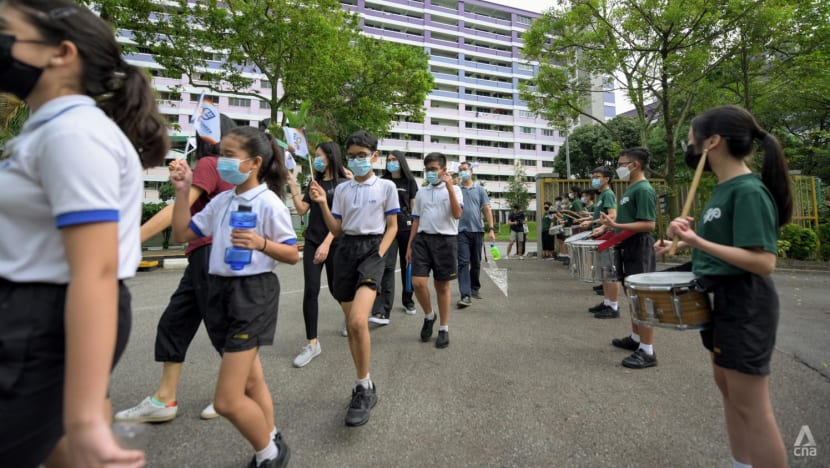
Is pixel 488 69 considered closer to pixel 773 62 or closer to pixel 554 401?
pixel 773 62

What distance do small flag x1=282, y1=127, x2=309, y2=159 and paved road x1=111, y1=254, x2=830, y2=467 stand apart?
1997mm

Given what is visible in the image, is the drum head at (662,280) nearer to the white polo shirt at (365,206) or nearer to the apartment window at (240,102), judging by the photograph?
the white polo shirt at (365,206)

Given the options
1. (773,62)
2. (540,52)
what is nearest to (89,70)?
(540,52)

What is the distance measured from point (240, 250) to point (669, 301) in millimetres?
2239

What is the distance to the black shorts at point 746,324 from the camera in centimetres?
178

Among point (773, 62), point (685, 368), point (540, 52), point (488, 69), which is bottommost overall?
point (685, 368)

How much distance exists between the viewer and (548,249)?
14445 millimetres

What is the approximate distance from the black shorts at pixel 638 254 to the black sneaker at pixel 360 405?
318 cm

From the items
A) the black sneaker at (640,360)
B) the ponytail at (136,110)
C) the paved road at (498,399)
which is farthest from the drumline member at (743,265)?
the ponytail at (136,110)

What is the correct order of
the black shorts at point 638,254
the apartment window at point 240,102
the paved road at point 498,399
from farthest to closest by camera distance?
the apartment window at point 240,102, the black shorts at point 638,254, the paved road at point 498,399

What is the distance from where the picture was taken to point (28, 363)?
3.02ft

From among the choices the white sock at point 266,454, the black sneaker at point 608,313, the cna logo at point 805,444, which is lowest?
the black sneaker at point 608,313

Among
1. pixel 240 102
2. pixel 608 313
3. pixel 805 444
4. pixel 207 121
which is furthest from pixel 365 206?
pixel 240 102

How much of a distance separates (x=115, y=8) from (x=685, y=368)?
53.2 ft
